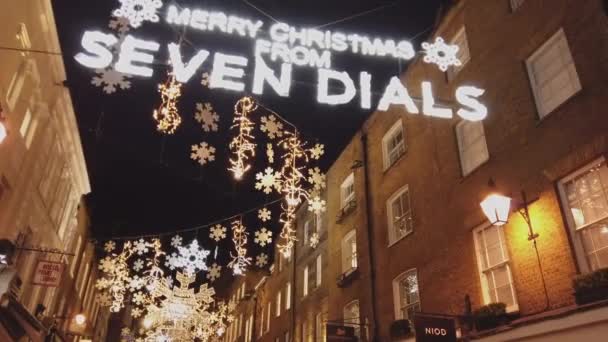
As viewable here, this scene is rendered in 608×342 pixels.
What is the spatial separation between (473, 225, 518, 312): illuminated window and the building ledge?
665 mm

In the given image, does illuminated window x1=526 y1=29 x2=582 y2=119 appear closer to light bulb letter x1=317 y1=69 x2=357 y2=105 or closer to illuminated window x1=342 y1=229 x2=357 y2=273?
light bulb letter x1=317 y1=69 x2=357 y2=105

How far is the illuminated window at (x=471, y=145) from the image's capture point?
38.0 ft

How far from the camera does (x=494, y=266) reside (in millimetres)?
10172

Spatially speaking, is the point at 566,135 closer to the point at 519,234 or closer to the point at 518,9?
the point at 519,234

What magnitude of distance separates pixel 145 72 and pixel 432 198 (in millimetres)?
8502

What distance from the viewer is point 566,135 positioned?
884cm

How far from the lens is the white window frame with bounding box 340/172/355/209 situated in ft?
64.3

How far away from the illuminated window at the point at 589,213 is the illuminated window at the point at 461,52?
17.1 feet

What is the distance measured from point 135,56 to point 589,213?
8.50 m

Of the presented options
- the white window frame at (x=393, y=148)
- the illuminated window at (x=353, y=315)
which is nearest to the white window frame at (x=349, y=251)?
the illuminated window at (x=353, y=315)

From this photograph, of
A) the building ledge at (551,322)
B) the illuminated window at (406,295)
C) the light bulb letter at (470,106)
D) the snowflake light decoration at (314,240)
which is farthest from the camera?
the snowflake light decoration at (314,240)

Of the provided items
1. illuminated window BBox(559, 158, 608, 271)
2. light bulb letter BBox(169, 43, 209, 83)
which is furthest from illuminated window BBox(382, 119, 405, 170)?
light bulb letter BBox(169, 43, 209, 83)

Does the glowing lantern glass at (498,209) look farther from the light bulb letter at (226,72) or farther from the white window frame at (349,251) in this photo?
the white window frame at (349,251)

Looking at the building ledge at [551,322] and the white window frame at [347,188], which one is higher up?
the white window frame at [347,188]
